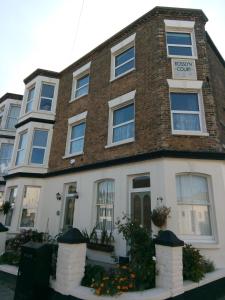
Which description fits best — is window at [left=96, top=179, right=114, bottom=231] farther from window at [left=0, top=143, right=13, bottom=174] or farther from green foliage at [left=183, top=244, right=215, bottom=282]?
window at [left=0, top=143, right=13, bottom=174]

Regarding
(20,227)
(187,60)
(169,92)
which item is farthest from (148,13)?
(20,227)

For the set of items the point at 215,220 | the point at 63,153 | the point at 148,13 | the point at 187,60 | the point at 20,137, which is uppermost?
the point at 148,13

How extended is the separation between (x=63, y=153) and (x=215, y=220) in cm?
838

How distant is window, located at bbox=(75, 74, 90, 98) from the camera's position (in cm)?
1362

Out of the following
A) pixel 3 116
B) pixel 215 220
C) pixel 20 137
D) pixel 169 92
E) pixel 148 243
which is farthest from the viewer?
pixel 3 116

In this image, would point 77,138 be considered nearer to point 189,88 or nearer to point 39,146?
point 39,146

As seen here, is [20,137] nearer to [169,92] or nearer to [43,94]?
[43,94]

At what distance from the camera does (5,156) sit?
60.2ft

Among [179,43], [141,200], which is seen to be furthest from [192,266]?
[179,43]

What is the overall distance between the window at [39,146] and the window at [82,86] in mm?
3147

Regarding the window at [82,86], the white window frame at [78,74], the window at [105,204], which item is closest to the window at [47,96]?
the white window frame at [78,74]

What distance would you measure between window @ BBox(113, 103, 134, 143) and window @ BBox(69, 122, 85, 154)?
2332 millimetres

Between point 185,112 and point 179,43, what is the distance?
145 inches

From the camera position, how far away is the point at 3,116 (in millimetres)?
19359
